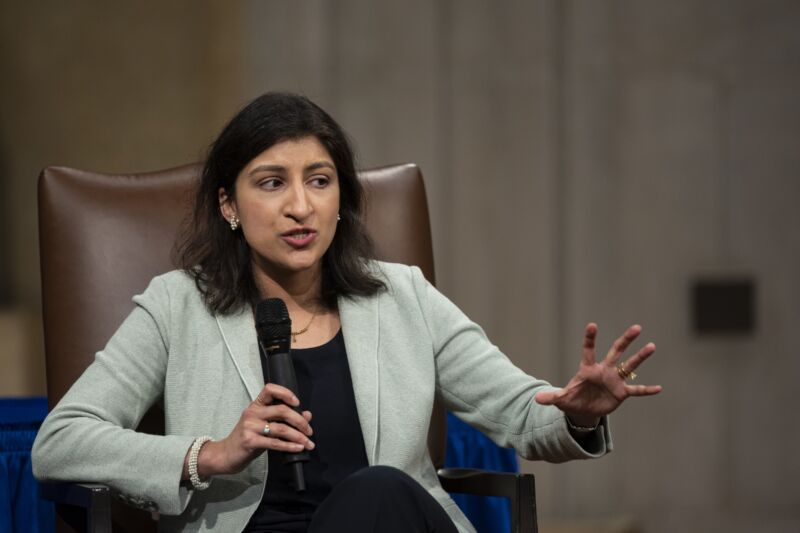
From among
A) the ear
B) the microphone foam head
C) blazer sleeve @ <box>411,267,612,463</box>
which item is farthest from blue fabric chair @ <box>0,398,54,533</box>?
blazer sleeve @ <box>411,267,612,463</box>

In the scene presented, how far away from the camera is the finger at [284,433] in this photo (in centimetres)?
159

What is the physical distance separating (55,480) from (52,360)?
1.18 ft

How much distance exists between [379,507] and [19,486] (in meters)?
0.80

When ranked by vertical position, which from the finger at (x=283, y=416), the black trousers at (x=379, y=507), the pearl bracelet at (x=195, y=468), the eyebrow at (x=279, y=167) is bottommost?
the black trousers at (x=379, y=507)

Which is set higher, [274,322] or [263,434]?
[274,322]

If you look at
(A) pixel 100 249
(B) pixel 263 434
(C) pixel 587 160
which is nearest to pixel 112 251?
(A) pixel 100 249

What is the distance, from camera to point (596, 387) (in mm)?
1726

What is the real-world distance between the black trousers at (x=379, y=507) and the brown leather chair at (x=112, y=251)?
32 cm

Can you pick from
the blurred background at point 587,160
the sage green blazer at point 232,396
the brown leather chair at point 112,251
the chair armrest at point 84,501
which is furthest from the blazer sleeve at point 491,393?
the blurred background at point 587,160

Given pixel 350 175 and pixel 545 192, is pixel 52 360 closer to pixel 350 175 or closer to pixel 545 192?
pixel 350 175

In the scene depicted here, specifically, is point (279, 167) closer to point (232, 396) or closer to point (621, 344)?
point (232, 396)

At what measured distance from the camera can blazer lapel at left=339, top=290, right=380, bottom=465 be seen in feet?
6.27

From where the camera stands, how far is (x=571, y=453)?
1822 millimetres

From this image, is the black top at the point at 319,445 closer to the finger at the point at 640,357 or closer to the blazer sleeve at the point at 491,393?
the blazer sleeve at the point at 491,393
